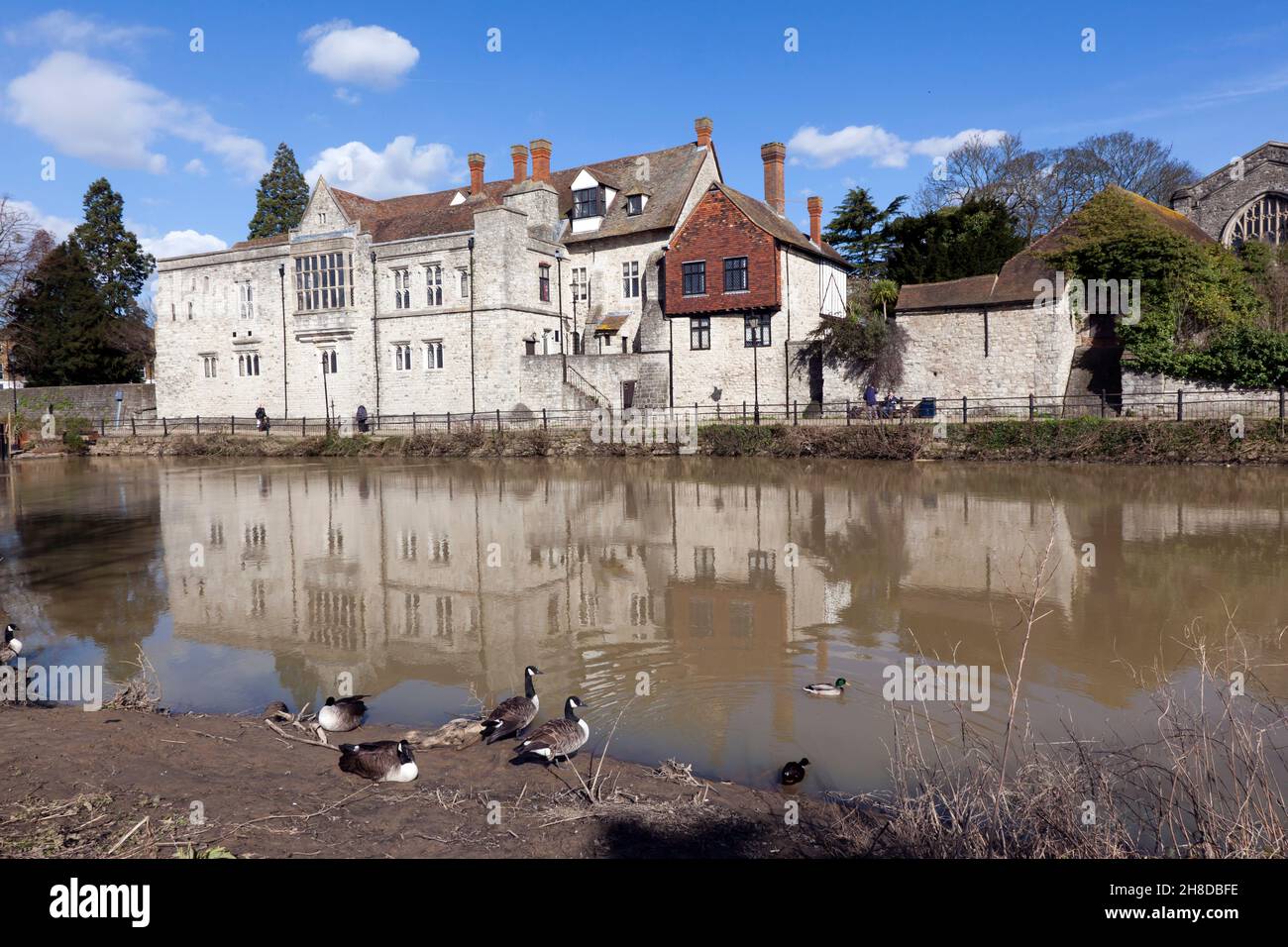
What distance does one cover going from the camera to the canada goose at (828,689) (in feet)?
26.0

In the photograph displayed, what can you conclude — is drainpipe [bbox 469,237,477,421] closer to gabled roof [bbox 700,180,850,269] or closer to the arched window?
gabled roof [bbox 700,180,850,269]

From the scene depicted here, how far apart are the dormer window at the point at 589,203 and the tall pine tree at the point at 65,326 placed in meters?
32.3

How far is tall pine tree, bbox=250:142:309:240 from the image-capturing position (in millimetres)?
58750

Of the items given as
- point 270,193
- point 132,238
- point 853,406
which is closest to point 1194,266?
point 853,406

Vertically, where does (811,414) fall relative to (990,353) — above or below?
below

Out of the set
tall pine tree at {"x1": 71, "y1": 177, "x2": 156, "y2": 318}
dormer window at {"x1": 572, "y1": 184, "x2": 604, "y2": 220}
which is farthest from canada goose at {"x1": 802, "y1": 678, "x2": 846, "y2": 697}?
tall pine tree at {"x1": 71, "y1": 177, "x2": 156, "y2": 318}

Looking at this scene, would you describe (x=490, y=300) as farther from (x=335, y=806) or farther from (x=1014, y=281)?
(x=335, y=806)

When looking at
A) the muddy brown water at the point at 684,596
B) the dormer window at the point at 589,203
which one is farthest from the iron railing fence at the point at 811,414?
the dormer window at the point at 589,203

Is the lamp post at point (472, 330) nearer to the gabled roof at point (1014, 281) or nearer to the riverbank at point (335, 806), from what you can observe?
the gabled roof at point (1014, 281)

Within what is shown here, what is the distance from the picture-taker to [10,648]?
9031 millimetres

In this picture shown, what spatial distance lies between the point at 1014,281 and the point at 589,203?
783 inches

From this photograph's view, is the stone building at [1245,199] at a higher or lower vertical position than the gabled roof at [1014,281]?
higher

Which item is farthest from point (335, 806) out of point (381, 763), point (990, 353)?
point (990, 353)

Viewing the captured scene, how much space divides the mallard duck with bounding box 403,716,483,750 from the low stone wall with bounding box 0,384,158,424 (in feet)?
158
